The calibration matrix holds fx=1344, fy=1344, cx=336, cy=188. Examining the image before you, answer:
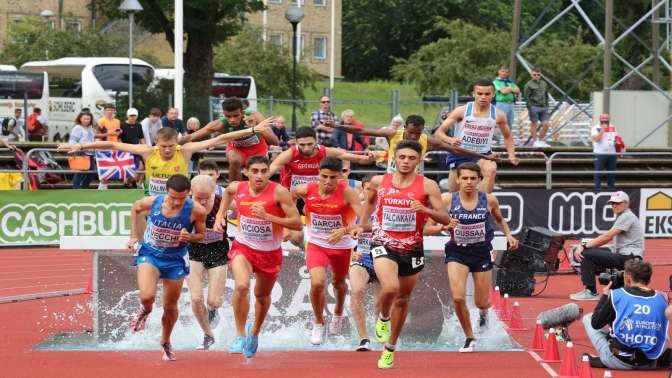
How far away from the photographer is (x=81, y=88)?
40.5 meters

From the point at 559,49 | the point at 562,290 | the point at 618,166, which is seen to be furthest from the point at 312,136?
the point at 559,49

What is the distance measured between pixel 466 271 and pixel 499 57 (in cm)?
4122

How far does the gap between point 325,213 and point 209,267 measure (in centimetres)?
148

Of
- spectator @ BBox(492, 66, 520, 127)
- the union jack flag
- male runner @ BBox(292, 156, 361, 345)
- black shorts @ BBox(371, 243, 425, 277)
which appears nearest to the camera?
black shorts @ BBox(371, 243, 425, 277)

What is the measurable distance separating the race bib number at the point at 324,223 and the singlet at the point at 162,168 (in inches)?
69.5

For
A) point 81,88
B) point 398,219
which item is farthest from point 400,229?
point 81,88

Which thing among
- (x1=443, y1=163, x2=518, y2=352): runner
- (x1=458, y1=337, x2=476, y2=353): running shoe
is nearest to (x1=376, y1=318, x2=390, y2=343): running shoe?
(x1=443, y1=163, x2=518, y2=352): runner

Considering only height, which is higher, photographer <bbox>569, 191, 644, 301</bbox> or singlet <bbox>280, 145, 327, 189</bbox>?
singlet <bbox>280, 145, 327, 189</bbox>

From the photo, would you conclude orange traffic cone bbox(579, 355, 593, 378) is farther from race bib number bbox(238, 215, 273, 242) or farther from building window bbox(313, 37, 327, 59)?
building window bbox(313, 37, 327, 59)

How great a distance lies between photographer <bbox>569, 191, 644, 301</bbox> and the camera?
56.6 feet

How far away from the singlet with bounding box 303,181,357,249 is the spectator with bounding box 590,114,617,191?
12629 mm

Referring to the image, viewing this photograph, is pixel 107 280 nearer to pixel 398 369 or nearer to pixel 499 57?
pixel 398 369

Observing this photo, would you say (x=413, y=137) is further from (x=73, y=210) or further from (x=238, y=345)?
(x=73, y=210)

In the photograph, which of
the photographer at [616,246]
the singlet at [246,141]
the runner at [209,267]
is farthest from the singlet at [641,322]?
the singlet at [246,141]
